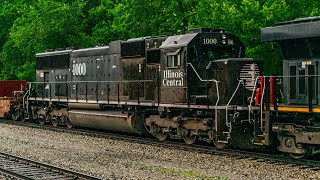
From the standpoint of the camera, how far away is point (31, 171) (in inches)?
481

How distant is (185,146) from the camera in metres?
16.4

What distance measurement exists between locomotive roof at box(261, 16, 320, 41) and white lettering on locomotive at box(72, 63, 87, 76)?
11528mm

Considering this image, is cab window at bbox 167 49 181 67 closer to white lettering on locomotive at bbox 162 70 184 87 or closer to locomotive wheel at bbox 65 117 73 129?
white lettering on locomotive at bbox 162 70 184 87

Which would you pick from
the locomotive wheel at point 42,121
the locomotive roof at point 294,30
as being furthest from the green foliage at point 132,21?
the locomotive wheel at point 42,121

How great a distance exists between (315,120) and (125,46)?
9.48 meters

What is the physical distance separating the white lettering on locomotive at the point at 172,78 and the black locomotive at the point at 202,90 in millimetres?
35

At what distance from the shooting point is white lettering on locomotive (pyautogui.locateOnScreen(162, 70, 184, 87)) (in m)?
16.7

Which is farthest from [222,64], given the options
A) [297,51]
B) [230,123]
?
[297,51]

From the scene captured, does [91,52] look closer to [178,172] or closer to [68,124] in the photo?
[68,124]

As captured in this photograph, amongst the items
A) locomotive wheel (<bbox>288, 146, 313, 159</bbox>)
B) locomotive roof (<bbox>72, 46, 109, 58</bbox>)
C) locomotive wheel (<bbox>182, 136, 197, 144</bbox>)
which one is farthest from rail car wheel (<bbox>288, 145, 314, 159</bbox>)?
locomotive roof (<bbox>72, 46, 109, 58</bbox>)

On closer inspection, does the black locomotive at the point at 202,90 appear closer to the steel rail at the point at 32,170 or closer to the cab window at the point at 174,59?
the cab window at the point at 174,59

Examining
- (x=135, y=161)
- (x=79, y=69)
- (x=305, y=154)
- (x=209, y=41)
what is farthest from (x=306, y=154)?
(x=79, y=69)

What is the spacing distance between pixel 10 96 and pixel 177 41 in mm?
16956

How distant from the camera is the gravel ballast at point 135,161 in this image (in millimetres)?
11641
